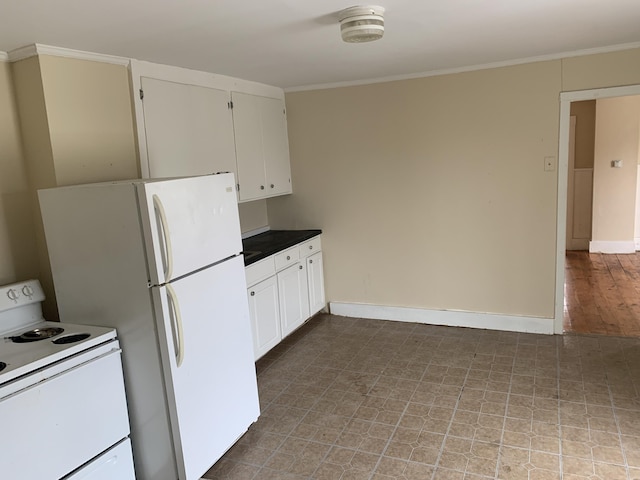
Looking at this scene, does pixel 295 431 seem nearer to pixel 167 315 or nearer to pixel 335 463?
pixel 335 463

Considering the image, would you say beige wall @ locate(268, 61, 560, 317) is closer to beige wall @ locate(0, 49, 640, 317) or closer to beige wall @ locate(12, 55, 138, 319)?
beige wall @ locate(0, 49, 640, 317)

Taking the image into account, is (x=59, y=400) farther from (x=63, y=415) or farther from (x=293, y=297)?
(x=293, y=297)

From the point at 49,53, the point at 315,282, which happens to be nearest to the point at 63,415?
the point at 49,53

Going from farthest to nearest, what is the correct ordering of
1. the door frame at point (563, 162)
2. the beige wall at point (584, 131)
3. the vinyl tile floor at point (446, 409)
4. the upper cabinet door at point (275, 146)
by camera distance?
the beige wall at point (584, 131) < the upper cabinet door at point (275, 146) < the door frame at point (563, 162) < the vinyl tile floor at point (446, 409)

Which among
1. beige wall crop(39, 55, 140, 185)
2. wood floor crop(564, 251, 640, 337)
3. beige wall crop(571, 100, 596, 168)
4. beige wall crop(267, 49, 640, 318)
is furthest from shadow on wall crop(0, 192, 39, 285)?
beige wall crop(571, 100, 596, 168)

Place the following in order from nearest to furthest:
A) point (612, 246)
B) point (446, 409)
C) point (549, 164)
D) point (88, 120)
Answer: point (88, 120), point (446, 409), point (549, 164), point (612, 246)

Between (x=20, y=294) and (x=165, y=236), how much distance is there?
2.90ft

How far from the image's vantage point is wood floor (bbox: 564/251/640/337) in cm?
403

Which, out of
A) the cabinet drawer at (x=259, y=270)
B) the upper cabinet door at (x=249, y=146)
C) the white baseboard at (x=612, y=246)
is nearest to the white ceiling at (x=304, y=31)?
the upper cabinet door at (x=249, y=146)

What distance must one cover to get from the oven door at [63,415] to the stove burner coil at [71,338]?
8 centimetres

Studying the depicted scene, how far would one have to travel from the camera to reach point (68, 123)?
99.0 inches

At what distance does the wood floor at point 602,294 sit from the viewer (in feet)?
13.2

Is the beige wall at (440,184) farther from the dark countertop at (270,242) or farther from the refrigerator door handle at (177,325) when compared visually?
the refrigerator door handle at (177,325)

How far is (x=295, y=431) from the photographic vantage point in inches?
110
